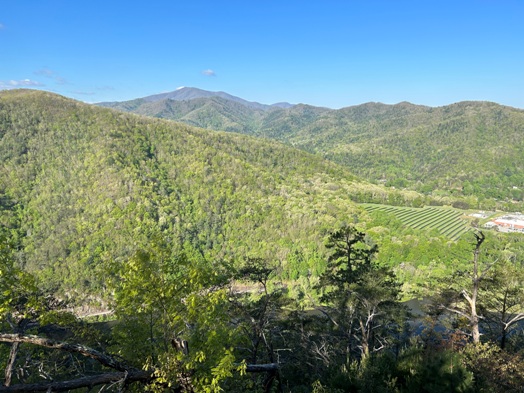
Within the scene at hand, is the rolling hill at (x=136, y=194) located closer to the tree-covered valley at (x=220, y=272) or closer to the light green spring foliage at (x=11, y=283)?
the tree-covered valley at (x=220, y=272)

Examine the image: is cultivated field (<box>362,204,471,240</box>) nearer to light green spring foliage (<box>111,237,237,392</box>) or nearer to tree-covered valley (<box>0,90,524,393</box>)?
tree-covered valley (<box>0,90,524,393</box>)

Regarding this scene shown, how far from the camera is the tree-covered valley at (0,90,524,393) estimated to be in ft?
26.4

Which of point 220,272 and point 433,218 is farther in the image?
point 433,218

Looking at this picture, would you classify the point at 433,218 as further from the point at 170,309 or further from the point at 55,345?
the point at 55,345

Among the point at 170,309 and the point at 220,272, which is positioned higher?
the point at 170,309

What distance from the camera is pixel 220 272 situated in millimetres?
15344

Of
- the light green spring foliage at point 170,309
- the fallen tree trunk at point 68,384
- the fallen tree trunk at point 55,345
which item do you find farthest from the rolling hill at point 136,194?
the fallen tree trunk at point 55,345

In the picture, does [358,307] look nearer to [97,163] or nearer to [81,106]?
[97,163]

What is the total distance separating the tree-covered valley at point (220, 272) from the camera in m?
8.05

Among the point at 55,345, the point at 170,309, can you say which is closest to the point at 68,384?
the point at 55,345

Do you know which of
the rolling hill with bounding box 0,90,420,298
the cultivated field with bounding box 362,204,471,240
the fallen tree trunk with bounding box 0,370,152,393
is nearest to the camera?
the fallen tree trunk with bounding box 0,370,152,393

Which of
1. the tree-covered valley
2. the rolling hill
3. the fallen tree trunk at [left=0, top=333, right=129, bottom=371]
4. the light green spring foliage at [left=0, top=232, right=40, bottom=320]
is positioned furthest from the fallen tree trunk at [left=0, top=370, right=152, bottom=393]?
the rolling hill

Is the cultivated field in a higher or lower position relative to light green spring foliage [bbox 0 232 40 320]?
lower

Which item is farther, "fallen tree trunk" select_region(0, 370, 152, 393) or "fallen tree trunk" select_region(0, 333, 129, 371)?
"fallen tree trunk" select_region(0, 333, 129, 371)
